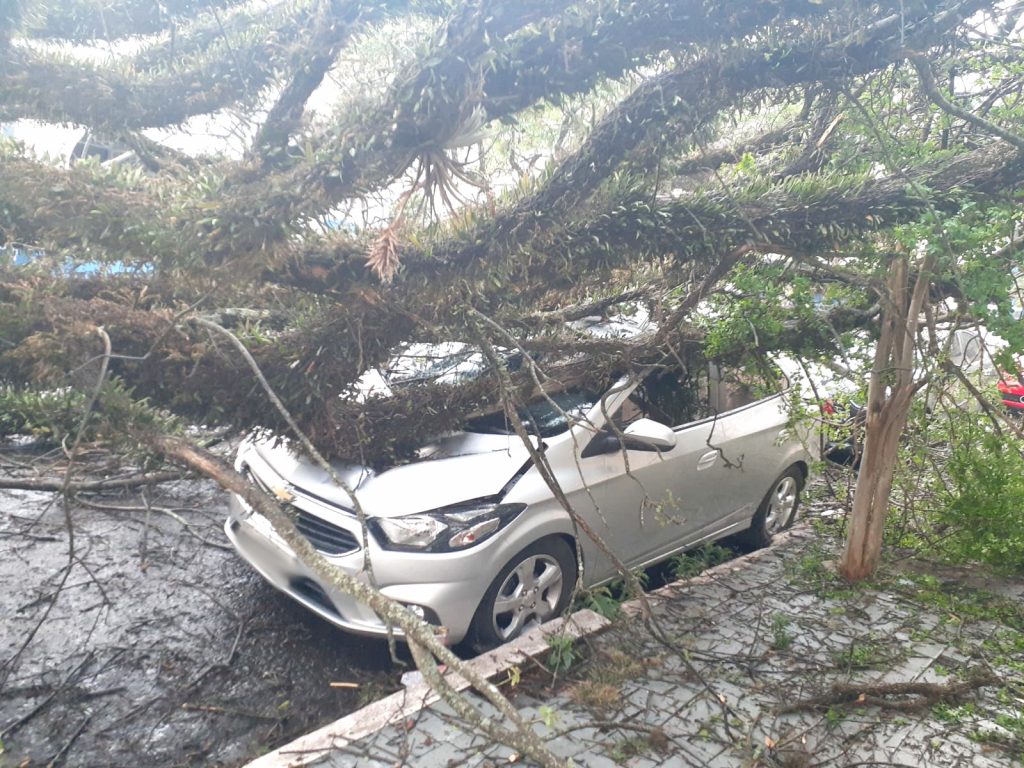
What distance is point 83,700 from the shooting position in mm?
3770

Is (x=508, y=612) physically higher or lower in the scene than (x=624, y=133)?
lower

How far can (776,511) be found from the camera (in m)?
6.35

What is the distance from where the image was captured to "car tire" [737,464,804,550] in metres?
6.17

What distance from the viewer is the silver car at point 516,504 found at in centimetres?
401

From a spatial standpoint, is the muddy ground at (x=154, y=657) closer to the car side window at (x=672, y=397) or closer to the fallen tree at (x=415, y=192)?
the fallen tree at (x=415, y=192)

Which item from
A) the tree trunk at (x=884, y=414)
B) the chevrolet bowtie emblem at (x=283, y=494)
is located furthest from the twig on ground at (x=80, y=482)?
the tree trunk at (x=884, y=414)

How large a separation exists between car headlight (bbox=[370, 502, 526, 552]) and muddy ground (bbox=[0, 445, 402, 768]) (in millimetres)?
753

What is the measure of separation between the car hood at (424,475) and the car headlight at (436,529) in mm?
44

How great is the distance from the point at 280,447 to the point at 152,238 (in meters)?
1.91

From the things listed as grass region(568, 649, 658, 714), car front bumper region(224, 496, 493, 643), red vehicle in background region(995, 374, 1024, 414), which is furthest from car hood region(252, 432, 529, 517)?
Answer: red vehicle in background region(995, 374, 1024, 414)

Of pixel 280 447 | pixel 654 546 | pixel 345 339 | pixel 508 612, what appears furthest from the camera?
pixel 654 546

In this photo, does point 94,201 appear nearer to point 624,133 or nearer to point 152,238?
point 152,238

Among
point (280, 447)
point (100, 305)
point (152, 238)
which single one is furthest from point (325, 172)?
point (280, 447)

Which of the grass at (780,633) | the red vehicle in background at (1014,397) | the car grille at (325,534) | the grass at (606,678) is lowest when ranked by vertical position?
the grass at (780,633)
